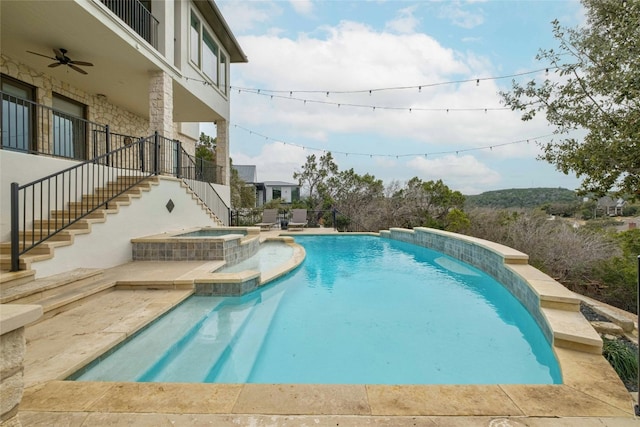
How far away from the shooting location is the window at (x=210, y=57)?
1034cm

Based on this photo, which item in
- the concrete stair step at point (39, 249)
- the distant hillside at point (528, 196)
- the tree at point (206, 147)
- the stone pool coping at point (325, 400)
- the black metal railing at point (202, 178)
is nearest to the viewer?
the stone pool coping at point (325, 400)

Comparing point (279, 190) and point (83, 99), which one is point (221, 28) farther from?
point (279, 190)

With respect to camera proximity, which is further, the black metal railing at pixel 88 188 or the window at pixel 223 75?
the window at pixel 223 75

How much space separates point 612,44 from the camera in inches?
165

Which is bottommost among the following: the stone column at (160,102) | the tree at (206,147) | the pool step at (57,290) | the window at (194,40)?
the pool step at (57,290)

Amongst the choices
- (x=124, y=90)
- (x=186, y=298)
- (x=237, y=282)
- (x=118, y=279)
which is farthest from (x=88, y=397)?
(x=124, y=90)

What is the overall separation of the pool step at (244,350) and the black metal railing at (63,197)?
117 inches

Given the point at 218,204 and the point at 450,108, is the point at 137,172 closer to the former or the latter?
the point at 218,204

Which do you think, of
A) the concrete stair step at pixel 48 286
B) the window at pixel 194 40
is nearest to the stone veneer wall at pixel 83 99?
the window at pixel 194 40

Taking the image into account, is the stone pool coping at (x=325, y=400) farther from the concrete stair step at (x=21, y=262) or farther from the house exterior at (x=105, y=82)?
the house exterior at (x=105, y=82)

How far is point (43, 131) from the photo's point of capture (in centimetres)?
734

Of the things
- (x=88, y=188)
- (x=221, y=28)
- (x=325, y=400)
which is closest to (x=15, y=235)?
(x=88, y=188)

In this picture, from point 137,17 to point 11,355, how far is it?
29.0ft

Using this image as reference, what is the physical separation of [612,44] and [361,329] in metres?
5.05
